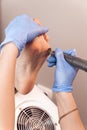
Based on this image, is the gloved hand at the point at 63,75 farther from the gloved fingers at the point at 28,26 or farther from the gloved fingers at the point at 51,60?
the gloved fingers at the point at 28,26

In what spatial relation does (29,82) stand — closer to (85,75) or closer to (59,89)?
(59,89)

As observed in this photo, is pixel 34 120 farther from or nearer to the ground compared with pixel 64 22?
nearer to the ground

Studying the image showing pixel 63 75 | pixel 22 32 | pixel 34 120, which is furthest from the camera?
pixel 34 120

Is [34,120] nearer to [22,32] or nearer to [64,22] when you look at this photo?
[64,22]

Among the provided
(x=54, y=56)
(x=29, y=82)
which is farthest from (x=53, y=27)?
(x=29, y=82)

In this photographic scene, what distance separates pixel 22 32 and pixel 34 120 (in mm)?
A: 762

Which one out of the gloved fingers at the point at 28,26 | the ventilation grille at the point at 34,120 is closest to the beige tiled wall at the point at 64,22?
the ventilation grille at the point at 34,120

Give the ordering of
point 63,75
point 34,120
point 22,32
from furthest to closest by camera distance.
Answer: point 34,120 < point 63,75 < point 22,32

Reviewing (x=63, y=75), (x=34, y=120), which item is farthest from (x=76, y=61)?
(x=34, y=120)

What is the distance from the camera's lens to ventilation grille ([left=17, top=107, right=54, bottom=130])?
1545mm

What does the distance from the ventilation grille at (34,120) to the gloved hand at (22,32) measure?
0.70 m

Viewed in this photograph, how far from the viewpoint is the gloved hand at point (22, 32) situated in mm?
898

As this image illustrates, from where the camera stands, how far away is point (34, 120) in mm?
1573

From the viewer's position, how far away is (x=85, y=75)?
1712 millimetres
